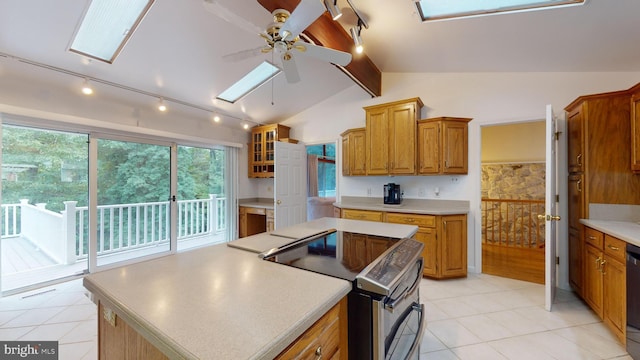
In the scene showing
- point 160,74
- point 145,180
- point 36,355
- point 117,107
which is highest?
point 160,74

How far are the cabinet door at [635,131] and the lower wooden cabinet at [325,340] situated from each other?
2.93 m

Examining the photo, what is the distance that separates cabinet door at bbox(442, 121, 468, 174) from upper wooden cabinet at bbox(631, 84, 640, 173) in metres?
1.39

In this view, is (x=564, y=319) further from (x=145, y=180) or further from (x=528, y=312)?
(x=145, y=180)

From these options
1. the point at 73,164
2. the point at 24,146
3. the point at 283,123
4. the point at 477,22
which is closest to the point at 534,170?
the point at 477,22

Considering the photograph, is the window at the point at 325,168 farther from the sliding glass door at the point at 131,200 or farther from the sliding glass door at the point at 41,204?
the sliding glass door at the point at 41,204

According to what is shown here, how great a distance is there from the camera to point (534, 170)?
4.54 m

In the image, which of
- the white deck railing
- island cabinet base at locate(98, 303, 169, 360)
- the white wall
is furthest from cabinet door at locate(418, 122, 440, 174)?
the white deck railing

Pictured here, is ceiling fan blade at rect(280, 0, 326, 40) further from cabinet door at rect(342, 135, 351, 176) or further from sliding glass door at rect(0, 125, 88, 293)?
sliding glass door at rect(0, 125, 88, 293)

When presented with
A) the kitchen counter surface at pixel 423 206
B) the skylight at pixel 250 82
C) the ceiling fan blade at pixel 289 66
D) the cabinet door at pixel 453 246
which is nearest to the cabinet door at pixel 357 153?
the kitchen counter surface at pixel 423 206

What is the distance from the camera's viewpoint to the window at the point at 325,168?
19.9 feet

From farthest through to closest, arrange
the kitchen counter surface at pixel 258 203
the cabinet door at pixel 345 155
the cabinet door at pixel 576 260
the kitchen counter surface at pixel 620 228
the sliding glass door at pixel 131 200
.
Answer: the kitchen counter surface at pixel 258 203 < the cabinet door at pixel 345 155 < the sliding glass door at pixel 131 200 < the cabinet door at pixel 576 260 < the kitchen counter surface at pixel 620 228

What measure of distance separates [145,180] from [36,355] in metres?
2.47

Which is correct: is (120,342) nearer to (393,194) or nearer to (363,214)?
(363,214)

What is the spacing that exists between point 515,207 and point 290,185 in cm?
396
